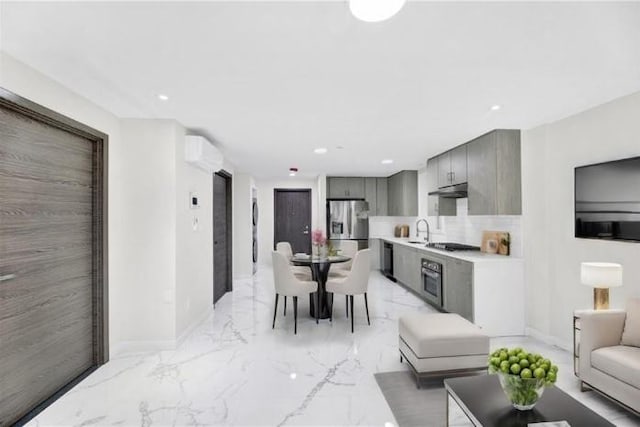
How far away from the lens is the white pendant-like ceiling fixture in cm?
134

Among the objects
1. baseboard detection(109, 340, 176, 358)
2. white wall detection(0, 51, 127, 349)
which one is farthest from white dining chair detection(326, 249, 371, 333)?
white wall detection(0, 51, 127, 349)

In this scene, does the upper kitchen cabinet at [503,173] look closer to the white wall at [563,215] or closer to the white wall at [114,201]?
the white wall at [563,215]

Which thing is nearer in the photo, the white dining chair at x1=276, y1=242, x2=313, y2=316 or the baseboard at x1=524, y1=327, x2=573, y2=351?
the baseboard at x1=524, y1=327, x2=573, y2=351

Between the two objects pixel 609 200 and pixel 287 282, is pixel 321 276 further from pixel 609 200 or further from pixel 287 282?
pixel 609 200

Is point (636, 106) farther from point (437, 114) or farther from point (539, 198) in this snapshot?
point (437, 114)

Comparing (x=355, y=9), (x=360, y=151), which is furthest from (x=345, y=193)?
(x=355, y=9)

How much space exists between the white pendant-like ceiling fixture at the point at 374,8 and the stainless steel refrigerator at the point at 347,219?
19.4 ft

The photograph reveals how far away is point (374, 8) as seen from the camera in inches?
54.0

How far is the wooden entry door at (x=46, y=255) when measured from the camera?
6.84 feet

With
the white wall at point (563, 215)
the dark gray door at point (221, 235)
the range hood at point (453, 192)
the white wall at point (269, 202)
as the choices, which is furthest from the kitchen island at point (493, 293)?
the white wall at point (269, 202)

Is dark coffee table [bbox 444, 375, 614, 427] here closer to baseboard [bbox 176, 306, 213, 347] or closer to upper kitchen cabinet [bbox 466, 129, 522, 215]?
upper kitchen cabinet [bbox 466, 129, 522, 215]

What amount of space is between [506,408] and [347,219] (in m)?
5.67

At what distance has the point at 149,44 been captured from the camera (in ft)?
6.08

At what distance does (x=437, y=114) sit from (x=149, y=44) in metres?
2.40
